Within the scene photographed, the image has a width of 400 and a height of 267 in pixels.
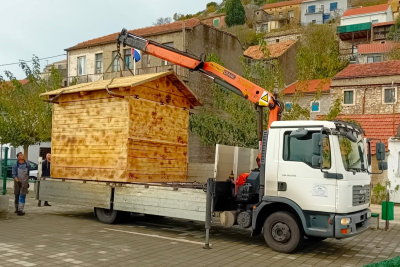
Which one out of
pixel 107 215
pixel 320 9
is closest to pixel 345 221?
pixel 107 215

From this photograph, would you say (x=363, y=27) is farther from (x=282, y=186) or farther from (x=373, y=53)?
(x=282, y=186)

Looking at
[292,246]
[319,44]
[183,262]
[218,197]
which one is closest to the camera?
[183,262]

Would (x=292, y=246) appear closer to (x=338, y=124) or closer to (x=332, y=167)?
(x=332, y=167)

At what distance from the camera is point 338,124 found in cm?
854

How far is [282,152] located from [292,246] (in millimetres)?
1905

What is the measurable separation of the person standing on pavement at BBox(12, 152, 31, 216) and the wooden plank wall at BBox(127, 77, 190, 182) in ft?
12.8

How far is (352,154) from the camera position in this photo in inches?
341

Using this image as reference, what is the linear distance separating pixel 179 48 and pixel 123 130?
69.1 ft

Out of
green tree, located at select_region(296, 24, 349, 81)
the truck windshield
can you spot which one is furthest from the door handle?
green tree, located at select_region(296, 24, 349, 81)

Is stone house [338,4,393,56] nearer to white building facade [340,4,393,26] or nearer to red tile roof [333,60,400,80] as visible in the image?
white building facade [340,4,393,26]

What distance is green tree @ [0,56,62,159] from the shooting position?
2654 cm

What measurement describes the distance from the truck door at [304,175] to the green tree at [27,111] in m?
20.7

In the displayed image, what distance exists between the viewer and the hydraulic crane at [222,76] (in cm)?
1034

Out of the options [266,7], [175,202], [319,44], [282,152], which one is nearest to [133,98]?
[175,202]
